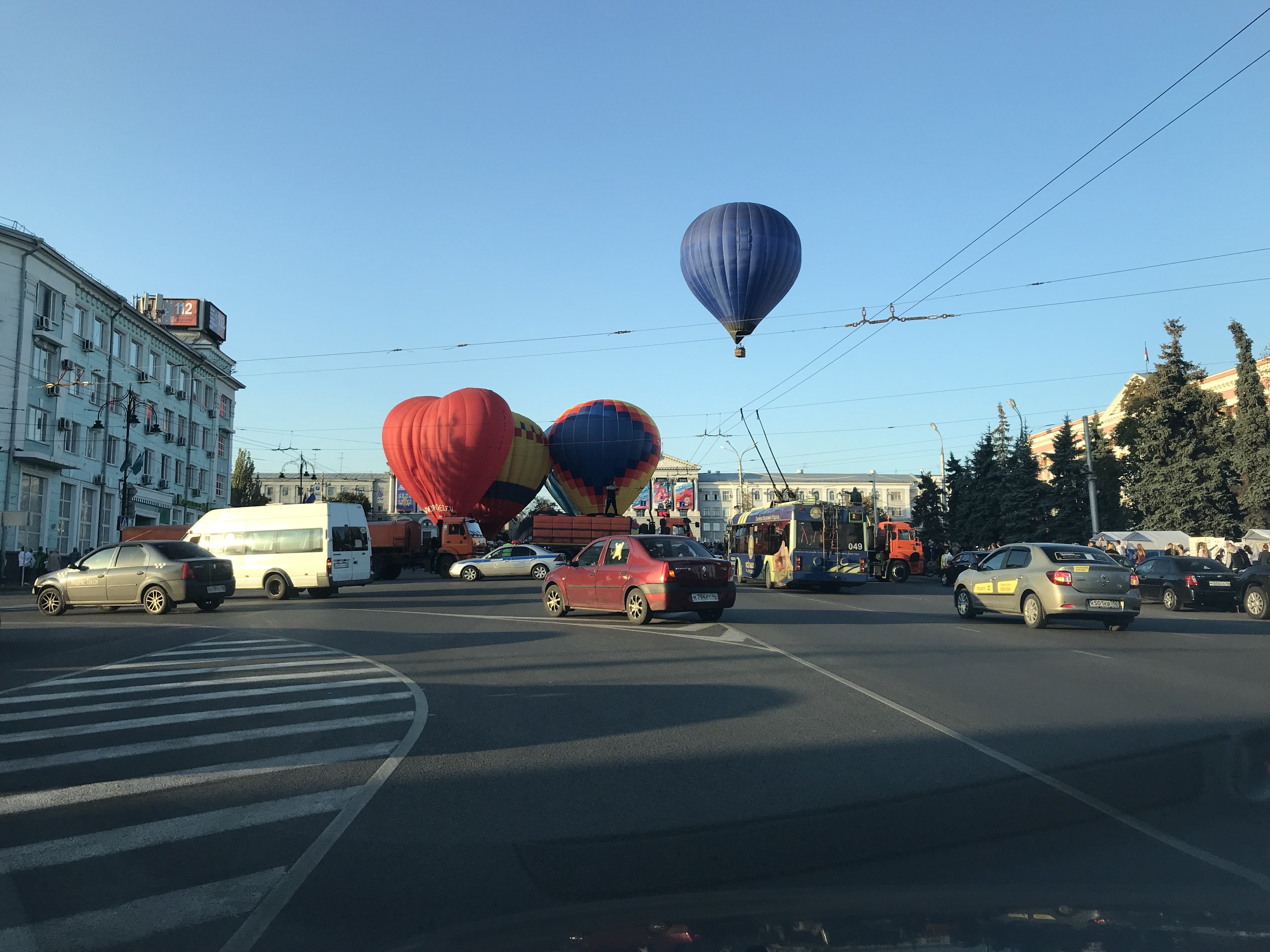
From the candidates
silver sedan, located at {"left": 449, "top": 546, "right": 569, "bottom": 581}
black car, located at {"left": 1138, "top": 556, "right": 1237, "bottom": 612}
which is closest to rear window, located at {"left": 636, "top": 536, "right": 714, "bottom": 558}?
black car, located at {"left": 1138, "top": 556, "right": 1237, "bottom": 612}

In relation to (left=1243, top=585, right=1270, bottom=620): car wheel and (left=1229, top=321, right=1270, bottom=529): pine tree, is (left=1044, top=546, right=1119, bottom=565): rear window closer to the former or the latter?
(left=1243, top=585, right=1270, bottom=620): car wheel

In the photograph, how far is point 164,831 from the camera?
5.30 m

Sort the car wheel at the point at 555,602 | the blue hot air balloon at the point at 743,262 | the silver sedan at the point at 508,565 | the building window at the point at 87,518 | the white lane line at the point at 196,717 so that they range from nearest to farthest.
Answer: the white lane line at the point at 196,717 < the car wheel at the point at 555,602 < the blue hot air balloon at the point at 743,262 < the silver sedan at the point at 508,565 < the building window at the point at 87,518

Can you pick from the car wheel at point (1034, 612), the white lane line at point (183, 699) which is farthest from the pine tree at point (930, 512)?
the white lane line at point (183, 699)

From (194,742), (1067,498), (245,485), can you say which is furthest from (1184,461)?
(245,485)

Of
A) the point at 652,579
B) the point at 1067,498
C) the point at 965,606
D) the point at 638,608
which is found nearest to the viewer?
the point at 652,579

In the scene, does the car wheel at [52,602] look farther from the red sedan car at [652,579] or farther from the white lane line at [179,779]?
the white lane line at [179,779]

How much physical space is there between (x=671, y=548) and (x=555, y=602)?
3.24 metres

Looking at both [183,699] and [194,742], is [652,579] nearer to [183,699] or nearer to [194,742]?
[183,699]

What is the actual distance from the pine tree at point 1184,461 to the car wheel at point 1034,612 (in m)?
34.9

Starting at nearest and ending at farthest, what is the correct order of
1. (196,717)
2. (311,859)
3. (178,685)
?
1. (311,859)
2. (196,717)
3. (178,685)

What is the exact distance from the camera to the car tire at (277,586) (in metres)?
26.3

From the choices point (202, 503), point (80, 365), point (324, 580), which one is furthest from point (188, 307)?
point (324, 580)

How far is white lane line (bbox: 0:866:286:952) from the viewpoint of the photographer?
3842mm
